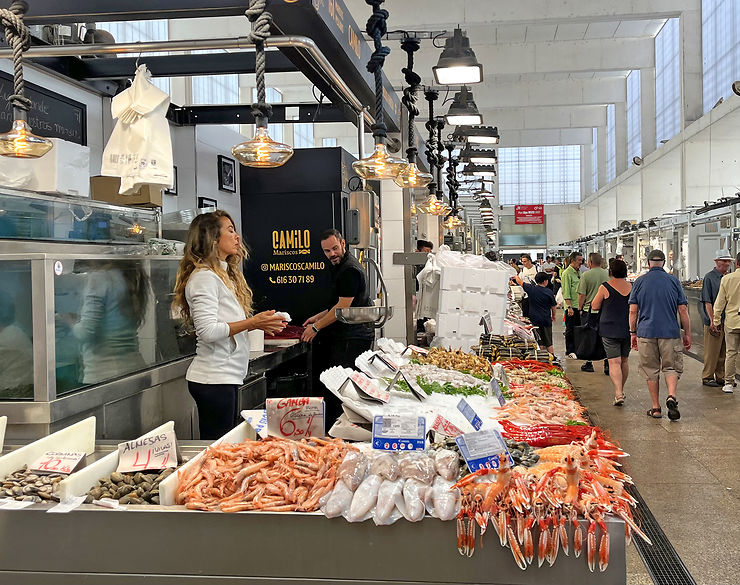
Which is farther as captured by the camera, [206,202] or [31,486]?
[206,202]

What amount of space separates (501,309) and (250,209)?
3402 millimetres

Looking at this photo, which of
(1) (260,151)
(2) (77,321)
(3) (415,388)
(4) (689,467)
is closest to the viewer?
(1) (260,151)

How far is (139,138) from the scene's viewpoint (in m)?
4.27

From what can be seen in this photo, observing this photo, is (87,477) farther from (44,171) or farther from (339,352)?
(339,352)

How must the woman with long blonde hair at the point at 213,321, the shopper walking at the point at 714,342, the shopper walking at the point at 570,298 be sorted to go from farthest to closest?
1. the shopper walking at the point at 570,298
2. the shopper walking at the point at 714,342
3. the woman with long blonde hair at the point at 213,321

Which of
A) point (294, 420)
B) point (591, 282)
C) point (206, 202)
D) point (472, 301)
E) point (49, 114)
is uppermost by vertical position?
point (49, 114)

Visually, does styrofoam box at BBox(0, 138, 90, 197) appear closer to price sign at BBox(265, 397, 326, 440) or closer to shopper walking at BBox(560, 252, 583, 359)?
price sign at BBox(265, 397, 326, 440)

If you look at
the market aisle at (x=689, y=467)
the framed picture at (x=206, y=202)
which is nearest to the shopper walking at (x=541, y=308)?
the market aisle at (x=689, y=467)

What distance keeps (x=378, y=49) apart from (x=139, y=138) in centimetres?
144

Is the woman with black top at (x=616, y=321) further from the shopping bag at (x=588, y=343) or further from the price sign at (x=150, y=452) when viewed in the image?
the price sign at (x=150, y=452)

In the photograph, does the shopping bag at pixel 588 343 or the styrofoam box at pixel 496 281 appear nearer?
the styrofoam box at pixel 496 281

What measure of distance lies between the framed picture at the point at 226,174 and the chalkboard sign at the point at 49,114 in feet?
8.32

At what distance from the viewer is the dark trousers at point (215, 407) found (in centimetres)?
399

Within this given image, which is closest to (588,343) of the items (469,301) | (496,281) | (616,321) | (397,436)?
(616,321)
